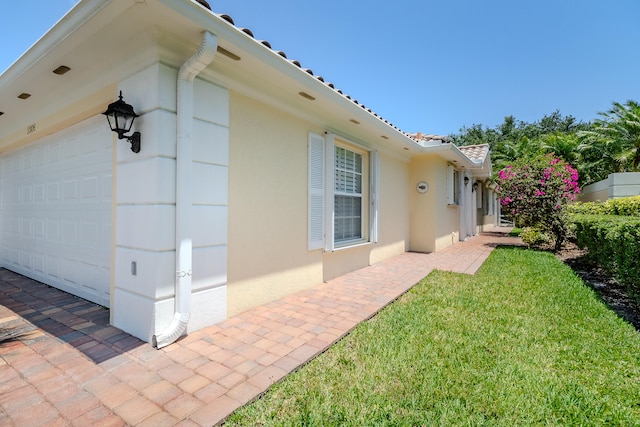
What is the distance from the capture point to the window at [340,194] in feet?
17.5

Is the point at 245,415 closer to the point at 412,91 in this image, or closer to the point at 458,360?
the point at 458,360

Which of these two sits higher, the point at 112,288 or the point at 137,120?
the point at 137,120

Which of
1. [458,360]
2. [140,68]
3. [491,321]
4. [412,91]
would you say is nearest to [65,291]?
[140,68]

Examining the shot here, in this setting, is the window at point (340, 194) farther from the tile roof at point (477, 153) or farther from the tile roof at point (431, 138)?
the tile roof at point (477, 153)

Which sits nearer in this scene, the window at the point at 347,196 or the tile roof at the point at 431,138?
the window at the point at 347,196

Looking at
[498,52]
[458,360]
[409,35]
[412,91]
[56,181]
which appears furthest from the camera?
[412,91]

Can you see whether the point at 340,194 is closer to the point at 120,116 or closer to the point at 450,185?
the point at 120,116

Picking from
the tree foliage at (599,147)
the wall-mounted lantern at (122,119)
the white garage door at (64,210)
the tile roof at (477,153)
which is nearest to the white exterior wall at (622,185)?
the tree foliage at (599,147)

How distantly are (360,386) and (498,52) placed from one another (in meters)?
15.8

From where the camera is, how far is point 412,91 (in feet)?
46.7

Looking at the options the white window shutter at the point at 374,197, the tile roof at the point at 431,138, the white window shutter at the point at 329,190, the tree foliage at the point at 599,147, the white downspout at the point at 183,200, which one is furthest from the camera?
the tree foliage at the point at 599,147

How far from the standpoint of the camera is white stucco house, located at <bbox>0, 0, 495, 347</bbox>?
120 inches

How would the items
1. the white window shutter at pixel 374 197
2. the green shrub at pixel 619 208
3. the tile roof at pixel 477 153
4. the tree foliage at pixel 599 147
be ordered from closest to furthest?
the white window shutter at pixel 374 197
the green shrub at pixel 619 208
the tile roof at pixel 477 153
the tree foliage at pixel 599 147

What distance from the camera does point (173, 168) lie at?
3.13 metres
